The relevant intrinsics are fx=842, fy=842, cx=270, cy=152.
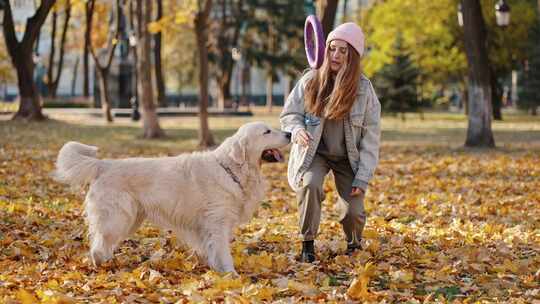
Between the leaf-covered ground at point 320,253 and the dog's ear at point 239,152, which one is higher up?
the dog's ear at point 239,152

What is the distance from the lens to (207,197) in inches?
255

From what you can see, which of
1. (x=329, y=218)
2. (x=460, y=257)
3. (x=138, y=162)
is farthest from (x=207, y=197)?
(x=329, y=218)

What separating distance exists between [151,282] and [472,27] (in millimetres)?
14599

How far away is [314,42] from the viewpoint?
718cm

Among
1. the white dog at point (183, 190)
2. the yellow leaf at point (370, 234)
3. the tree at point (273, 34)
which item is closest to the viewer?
the white dog at point (183, 190)

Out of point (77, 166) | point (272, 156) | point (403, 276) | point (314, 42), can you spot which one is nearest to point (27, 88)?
point (314, 42)

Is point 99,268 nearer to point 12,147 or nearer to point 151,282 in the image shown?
point 151,282

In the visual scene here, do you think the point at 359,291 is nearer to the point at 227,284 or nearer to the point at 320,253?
the point at 227,284

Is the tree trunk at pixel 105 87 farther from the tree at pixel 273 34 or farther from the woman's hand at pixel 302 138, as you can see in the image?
the woman's hand at pixel 302 138

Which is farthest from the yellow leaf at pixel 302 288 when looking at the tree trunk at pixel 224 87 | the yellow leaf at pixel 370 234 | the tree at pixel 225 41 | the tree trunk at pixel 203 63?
the tree trunk at pixel 224 87

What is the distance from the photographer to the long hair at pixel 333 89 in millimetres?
6762

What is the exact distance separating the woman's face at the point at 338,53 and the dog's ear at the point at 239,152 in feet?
3.46

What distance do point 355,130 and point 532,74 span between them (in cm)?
3627

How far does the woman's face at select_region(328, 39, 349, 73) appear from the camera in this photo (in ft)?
22.4
